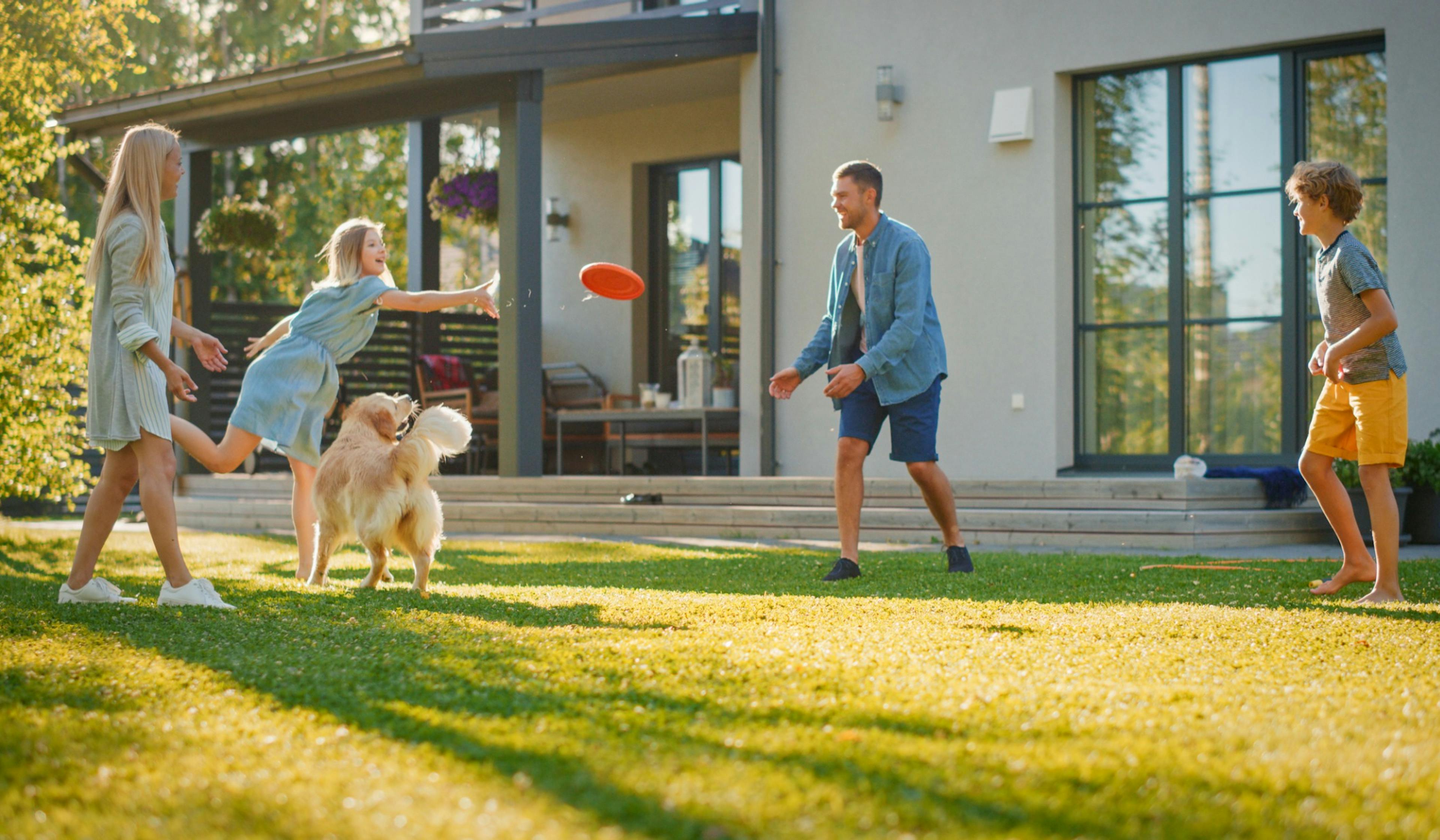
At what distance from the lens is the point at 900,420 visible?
5.64 meters

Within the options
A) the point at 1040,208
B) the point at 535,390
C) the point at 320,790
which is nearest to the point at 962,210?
the point at 1040,208

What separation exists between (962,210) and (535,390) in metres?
3.67

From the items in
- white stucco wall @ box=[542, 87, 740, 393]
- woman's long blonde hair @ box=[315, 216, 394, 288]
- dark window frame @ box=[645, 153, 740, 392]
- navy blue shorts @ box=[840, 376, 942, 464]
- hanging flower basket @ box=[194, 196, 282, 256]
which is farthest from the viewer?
dark window frame @ box=[645, 153, 740, 392]

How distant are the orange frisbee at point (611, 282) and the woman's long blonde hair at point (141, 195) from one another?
2.54 m

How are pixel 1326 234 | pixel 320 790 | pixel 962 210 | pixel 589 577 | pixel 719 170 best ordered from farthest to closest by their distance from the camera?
pixel 719 170 → pixel 962 210 → pixel 589 577 → pixel 1326 234 → pixel 320 790

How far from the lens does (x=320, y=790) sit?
77.1 inches

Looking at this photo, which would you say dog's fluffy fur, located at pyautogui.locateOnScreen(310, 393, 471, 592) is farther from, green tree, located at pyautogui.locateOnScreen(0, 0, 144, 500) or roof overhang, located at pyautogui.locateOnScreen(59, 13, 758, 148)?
roof overhang, located at pyautogui.locateOnScreen(59, 13, 758, 148)

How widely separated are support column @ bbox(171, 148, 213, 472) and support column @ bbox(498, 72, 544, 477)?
378 cm

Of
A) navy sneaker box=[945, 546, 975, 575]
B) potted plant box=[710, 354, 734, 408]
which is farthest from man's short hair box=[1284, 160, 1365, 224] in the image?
potted plant box=[710, 354, 734, 408]

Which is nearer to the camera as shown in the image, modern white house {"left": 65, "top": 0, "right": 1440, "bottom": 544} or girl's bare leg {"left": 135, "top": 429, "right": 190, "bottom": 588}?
girl's bare leg {"left": 135, "top": 429, "right": 190, "bottom": 588}

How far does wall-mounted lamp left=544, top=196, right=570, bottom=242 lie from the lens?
13328 mm

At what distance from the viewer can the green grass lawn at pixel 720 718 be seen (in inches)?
72.7

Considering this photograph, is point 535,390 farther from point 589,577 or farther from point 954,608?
point 954,608

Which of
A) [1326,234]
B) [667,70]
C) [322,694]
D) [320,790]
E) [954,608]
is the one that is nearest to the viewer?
[320,790]
